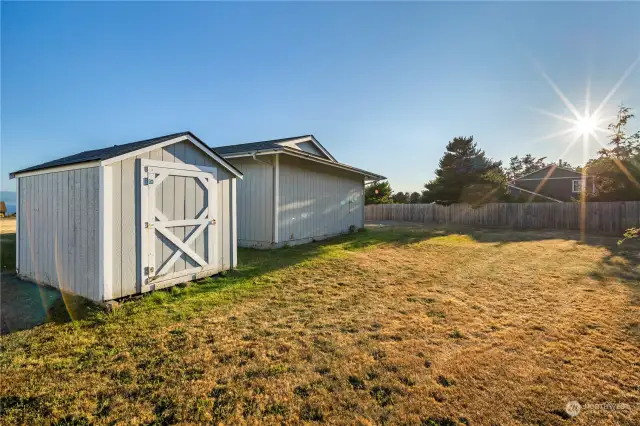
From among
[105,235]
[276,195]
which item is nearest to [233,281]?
[105,235]

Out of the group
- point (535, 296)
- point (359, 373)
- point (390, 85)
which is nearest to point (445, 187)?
point (390, 85)

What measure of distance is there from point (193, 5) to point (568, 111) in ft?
49.0

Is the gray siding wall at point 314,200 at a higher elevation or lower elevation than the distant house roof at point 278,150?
lower

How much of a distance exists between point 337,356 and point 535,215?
1871cm

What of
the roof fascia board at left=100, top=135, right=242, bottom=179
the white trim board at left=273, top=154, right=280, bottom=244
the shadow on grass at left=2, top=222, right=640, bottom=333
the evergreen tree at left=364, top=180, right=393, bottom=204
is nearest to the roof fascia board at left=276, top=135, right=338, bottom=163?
the white trim board at left=273, top=154, right=280, bottom=244

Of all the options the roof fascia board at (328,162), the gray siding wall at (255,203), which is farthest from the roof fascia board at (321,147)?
the gray siding wall at (255,203)

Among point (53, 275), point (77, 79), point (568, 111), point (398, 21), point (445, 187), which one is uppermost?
point (398, 21)

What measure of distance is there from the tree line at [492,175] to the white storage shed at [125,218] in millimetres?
19542

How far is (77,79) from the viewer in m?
A: 7.45

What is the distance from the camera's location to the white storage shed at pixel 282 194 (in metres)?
8.31

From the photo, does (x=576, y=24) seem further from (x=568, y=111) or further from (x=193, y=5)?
(x=193, y=5)

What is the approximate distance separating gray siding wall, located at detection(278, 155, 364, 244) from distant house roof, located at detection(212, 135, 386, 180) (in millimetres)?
451

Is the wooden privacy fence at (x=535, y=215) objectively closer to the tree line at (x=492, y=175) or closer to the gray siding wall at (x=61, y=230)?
the tree line at (x=492, y=175)

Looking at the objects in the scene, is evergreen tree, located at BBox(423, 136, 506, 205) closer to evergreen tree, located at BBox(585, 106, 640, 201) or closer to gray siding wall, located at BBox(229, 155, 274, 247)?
evergreen tree, located at BBox(585, 106, 640, 201)
